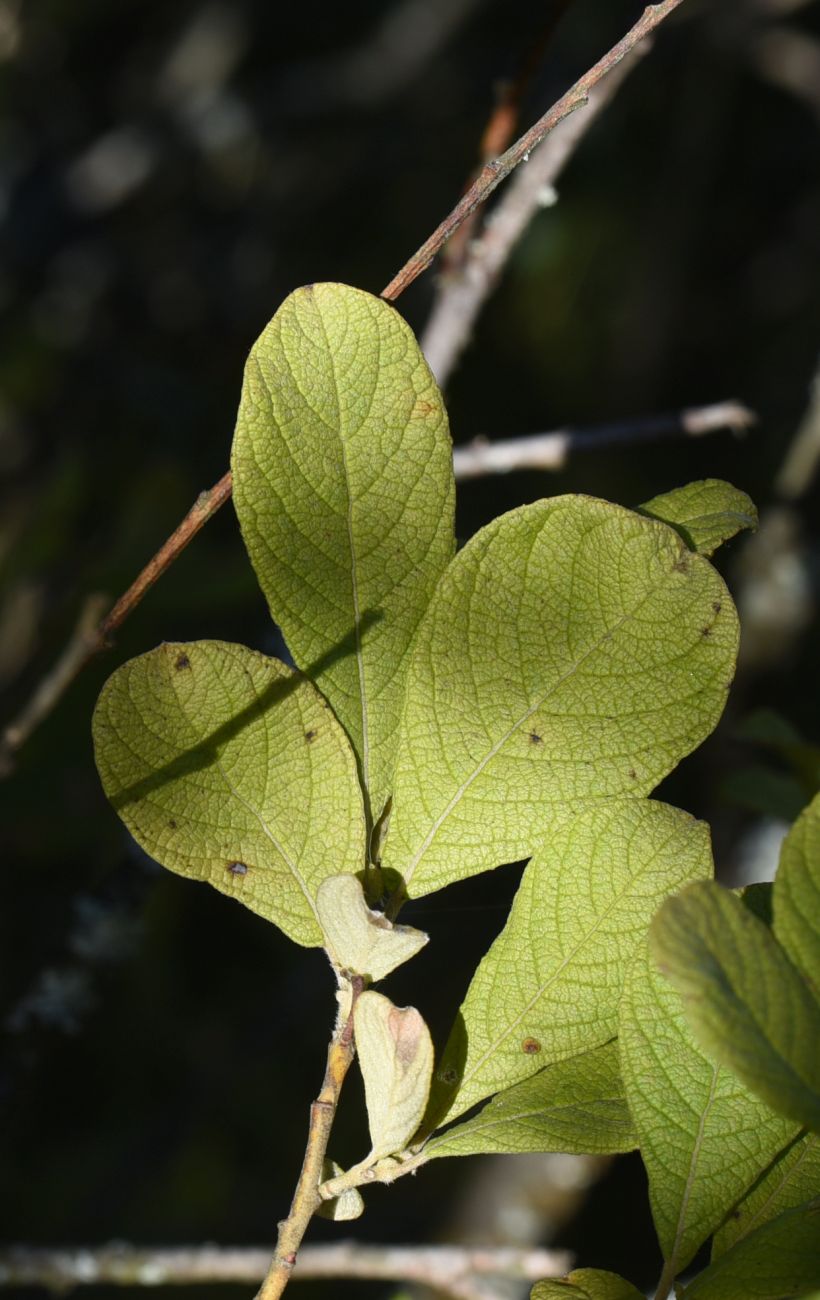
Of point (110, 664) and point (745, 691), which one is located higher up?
point (110, 664)

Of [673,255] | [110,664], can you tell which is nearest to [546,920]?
[110,664]

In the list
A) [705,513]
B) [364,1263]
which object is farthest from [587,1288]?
[364,1263]

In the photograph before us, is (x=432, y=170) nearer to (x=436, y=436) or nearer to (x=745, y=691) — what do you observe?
(x=745, y=691)

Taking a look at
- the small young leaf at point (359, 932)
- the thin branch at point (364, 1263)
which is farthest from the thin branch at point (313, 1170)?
the thin branch at point (364, 1263)

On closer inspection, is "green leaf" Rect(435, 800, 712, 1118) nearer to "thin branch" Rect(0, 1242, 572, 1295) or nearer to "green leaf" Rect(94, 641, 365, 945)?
"green leaf" Rect(94, 641, 365, 945)

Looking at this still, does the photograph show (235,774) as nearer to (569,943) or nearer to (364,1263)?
(569,943)

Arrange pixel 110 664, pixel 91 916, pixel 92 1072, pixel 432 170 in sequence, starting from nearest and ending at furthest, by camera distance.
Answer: pixel 91 916 < pixel 110 664 < pixel 92 1072 < pixel 432 170

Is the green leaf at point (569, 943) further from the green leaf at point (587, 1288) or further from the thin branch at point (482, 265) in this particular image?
the thin branch at point (482, 265)

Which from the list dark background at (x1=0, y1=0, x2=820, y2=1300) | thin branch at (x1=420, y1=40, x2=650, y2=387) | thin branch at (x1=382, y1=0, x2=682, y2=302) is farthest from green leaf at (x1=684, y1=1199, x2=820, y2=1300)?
thin branch at (x1=420, y1=40, x2=650, y2=387)
